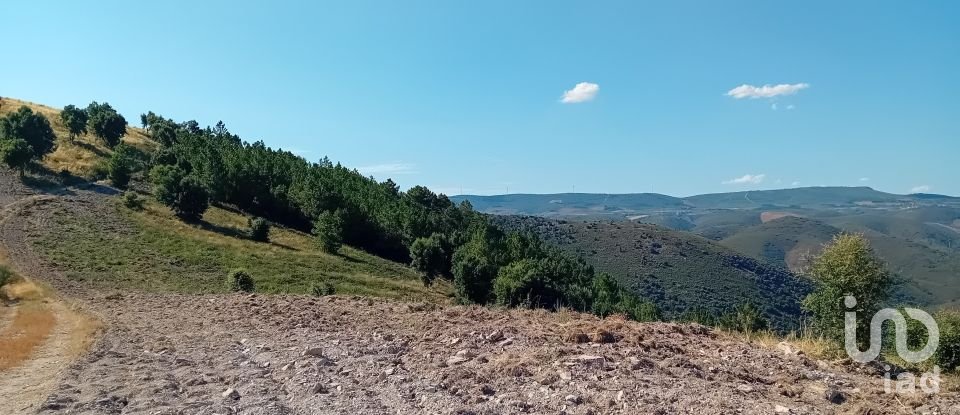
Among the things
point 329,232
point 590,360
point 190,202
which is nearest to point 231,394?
point 590,360

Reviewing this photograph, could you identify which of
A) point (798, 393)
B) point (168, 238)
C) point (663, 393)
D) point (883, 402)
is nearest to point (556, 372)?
point (663, 393)

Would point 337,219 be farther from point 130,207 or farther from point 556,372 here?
point 556,372

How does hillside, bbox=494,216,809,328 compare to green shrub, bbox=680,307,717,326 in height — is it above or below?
below

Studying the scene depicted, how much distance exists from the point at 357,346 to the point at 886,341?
10.5m

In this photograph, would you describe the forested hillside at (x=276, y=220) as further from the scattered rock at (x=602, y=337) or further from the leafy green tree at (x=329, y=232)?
the scattered rock at (x=602, y=337)

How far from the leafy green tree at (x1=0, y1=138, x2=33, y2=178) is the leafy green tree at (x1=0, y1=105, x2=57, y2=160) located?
4673mm

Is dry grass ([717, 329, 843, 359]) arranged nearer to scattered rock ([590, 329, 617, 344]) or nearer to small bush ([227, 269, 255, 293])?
scattered rock ([590, 329, 617, 344])

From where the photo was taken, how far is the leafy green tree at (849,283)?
11031 millimetres

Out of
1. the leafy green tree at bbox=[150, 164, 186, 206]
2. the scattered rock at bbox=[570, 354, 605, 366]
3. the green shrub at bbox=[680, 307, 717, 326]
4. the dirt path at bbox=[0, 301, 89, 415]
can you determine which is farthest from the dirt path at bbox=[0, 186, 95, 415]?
the leafy green tree at bbox=[150, 164, 186, 206]

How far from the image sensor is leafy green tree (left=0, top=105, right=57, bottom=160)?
76.4m

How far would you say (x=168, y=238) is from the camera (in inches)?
2297

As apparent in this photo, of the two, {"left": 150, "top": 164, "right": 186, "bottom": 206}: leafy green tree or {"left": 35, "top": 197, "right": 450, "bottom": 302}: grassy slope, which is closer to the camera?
{"left": 35, "top": 197, "right": 450, "bottom": 302}: grassy slope

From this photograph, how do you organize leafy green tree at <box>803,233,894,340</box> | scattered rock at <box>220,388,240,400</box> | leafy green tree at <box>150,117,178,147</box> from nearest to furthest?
1. scattered rock at <box>220,388,240,400</box>
2. leafy green tree at <box>803,233,894,340</box>
3. leafy green tree at <box>150,117,178,147</box>

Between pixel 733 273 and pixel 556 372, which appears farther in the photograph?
pixel 733 273
